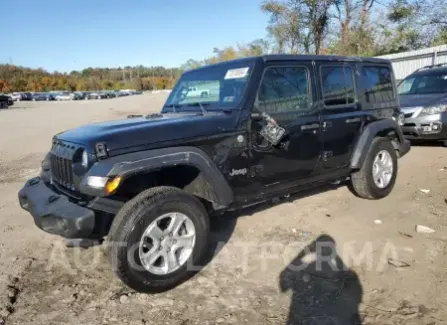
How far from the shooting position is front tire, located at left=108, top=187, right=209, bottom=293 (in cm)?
304

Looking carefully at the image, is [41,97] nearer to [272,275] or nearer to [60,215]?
[60,215]

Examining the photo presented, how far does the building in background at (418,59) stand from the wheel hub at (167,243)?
15344 mm

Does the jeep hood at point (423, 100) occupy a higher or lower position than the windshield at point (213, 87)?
lower

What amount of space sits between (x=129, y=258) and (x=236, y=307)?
91 centimetres

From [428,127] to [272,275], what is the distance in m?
6.40

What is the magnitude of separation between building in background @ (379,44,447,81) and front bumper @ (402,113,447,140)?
8.57 metres

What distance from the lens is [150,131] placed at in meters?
3.31

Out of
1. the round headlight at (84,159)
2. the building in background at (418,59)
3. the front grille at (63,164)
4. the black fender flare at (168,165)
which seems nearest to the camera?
the black fender flare at (168,165)

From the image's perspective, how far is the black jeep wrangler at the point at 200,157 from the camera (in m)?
3.11

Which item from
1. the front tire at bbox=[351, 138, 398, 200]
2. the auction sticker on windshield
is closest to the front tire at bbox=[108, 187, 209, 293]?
the auction sticker on windshield

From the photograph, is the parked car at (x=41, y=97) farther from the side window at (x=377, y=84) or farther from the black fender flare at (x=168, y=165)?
the black fender flare at (x=168, y=165)

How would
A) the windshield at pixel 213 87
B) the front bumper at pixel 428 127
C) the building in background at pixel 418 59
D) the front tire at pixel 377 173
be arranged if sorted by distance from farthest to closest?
the building in background at pixel 418 59 < the front bumper at pixel 428 127 < the front tire at pixel 377 173 < the windshield at pixel 213 87

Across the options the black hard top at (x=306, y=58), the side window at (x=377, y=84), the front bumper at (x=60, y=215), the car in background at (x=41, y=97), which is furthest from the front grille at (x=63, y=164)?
the car in background at (x=41, y=97)

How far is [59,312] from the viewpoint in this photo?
9.92 feet
